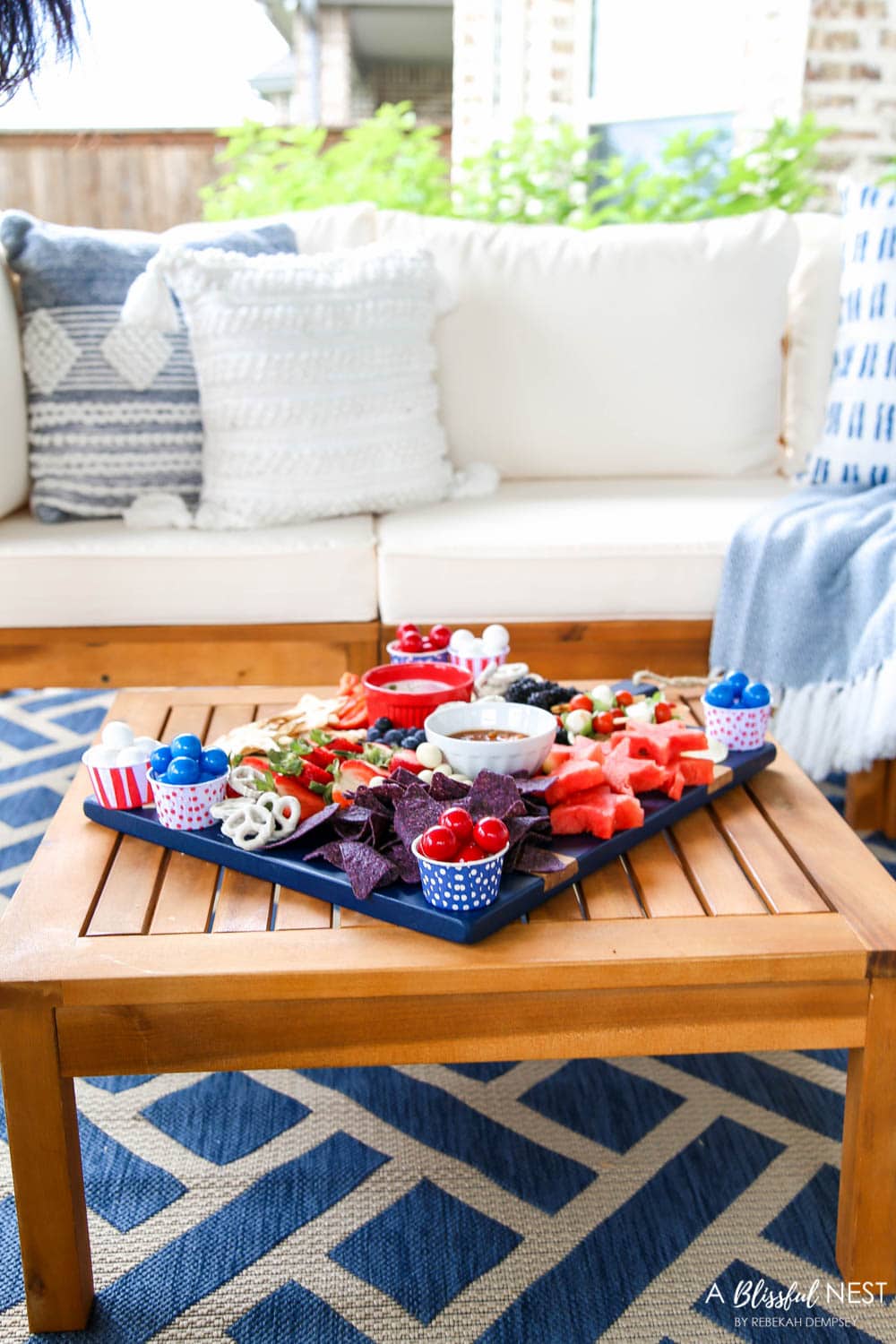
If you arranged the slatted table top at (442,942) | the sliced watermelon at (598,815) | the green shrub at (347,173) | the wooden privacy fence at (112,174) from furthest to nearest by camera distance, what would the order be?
the wooden privacy fence at (112,174)
the green shrub at (347,173)
the sliced watermelon at (598,815)
the slatted table top at (442,942)

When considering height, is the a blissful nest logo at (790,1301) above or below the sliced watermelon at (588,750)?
below

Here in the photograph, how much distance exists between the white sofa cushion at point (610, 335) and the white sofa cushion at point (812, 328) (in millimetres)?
54

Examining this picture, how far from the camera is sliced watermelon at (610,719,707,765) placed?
46.2 inches

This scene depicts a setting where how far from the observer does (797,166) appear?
2840 millimetres

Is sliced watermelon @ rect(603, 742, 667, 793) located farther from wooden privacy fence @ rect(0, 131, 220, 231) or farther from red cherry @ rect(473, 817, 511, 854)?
wooden privacy fence @ rect(0, 131, 220, 231)

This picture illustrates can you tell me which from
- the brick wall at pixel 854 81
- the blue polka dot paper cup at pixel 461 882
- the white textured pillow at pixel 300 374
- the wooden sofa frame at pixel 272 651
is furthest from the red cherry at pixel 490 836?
the brick wall at pixel 854 81

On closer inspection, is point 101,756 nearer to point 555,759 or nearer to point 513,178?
point 555,759

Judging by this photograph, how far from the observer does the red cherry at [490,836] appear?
92cm

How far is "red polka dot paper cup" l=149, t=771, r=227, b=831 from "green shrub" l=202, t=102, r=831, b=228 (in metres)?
2.03

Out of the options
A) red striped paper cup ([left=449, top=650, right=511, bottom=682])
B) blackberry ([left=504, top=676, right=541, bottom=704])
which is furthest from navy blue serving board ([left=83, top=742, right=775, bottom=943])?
red striped paper cup ([left=449, top=650, right=511, bottom=682])

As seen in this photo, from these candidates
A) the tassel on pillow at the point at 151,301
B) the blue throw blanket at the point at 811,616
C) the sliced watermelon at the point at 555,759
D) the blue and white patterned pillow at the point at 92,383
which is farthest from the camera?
the blue and white patterned pillow at the point at 92,383

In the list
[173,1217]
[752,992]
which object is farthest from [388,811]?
[173,1217]

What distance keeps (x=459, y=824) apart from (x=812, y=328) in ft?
5.86

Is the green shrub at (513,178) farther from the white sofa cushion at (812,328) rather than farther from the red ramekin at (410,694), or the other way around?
the red ramekin at (410,694)
